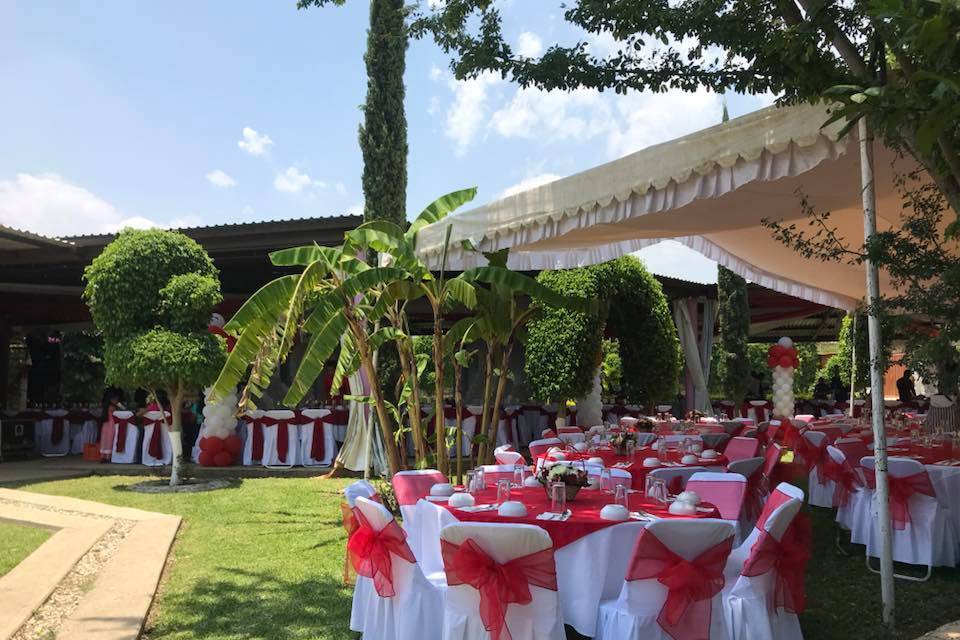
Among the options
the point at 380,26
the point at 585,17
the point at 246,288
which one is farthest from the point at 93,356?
the point at 585,17

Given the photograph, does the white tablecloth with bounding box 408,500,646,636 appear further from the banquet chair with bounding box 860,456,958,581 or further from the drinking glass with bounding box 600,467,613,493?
the banquet chair with bounding box 860,456,958,581

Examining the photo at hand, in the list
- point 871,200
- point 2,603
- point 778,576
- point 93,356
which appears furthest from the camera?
point 93,356

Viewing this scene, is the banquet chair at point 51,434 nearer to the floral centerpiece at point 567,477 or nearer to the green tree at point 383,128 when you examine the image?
the green tree at point 383,128

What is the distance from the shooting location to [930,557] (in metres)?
5.51

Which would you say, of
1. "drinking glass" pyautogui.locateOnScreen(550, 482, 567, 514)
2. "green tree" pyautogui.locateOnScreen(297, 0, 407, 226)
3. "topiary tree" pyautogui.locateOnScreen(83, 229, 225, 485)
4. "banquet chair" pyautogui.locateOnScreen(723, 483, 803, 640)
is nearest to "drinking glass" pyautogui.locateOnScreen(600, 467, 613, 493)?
"drinking glass" pyautogui.locateOnScreen(550, 482, 567, 514)

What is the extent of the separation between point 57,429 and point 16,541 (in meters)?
8.83

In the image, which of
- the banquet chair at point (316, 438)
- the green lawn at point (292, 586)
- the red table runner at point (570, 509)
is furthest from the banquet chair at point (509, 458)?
the banquet chair at point (316, 438)

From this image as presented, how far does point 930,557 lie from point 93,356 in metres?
22.0

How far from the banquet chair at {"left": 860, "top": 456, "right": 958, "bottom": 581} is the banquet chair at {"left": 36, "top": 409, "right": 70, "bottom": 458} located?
1429 centimetres

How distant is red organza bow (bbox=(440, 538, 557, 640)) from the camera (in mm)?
3232

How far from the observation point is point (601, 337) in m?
11.9

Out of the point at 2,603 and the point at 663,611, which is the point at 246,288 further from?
the point at 663,611

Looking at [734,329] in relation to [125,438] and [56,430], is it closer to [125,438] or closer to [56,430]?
[125,438]

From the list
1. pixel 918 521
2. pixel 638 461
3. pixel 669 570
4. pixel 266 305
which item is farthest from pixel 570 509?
pixel 266 305
